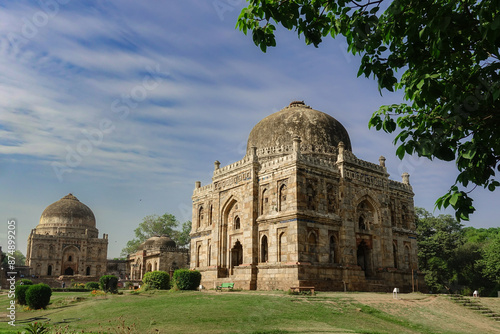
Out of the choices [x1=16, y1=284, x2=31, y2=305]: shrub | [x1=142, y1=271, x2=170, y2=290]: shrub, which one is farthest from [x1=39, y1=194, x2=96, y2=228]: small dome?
[x1=16, y1=284, x2=31, y2=305]: shrub

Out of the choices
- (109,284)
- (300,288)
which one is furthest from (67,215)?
(300,288)

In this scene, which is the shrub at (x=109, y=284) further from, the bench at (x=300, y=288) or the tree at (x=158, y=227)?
the tree at (x=158, y=227)

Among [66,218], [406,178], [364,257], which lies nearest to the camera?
[364,257]

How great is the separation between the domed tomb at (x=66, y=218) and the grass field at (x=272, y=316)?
123 feet

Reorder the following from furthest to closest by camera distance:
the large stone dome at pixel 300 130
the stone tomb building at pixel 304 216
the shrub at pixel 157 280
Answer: the large stone dome at pixel 300 130 → the shrub at pixel 157 280 → the stone tomb building at pixel 304 216

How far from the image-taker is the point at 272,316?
14.0 metres

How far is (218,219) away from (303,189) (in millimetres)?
7601

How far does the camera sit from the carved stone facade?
44.9 meters

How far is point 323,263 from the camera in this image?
941 inches

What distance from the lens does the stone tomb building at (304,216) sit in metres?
24.0

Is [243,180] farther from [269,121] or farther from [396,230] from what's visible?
[396,230]

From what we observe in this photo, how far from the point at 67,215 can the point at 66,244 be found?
4.60 m

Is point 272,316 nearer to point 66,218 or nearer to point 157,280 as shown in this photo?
point 157,280

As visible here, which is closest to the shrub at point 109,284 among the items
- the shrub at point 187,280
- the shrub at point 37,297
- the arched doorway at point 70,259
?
the shrub at point 187,280
